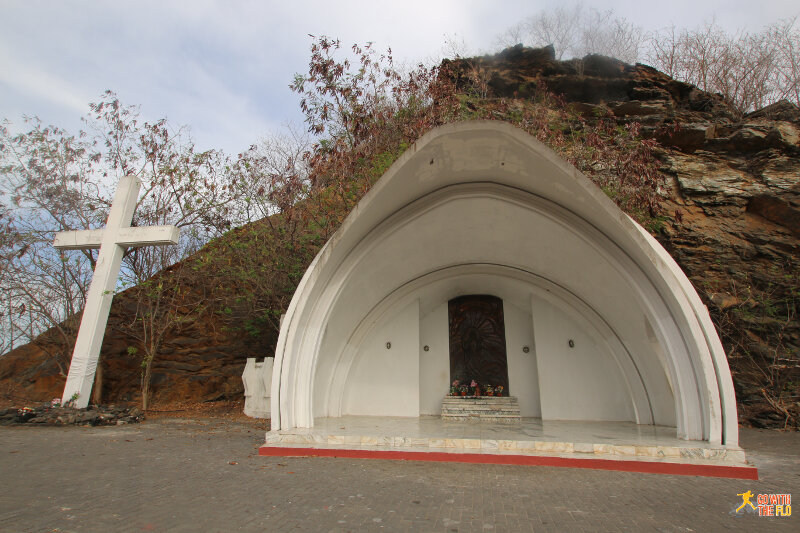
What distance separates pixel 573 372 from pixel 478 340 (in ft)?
7.15

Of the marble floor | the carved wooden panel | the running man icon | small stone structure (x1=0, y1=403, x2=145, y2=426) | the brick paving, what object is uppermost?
the carved wooden panel

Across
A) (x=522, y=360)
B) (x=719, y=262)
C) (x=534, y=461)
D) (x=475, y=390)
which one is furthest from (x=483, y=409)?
(x=719, y=262)

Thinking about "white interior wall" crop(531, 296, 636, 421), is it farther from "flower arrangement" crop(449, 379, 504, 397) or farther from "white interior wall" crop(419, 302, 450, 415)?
"white interior wall" crop(419, 302, 450, 415)

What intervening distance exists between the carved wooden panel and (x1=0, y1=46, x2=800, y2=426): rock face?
204 inches

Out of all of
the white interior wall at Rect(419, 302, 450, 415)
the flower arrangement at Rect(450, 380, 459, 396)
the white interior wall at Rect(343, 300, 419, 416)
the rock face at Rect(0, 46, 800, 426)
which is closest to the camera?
the white interior wall at Rect(343, 300, 419, 416)

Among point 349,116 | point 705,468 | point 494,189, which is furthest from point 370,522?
point 349,116

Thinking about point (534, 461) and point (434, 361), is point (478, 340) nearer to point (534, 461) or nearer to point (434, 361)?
point (434, 361)

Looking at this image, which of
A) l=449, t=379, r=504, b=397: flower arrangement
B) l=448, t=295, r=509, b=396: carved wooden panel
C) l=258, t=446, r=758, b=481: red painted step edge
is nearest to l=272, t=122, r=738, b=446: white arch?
l=258, t=446, r=758, b=481: red painted step edge

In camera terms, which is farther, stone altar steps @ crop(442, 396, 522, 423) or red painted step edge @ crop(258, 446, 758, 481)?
stone altar steps @ crop(442, 396, 522, 423)

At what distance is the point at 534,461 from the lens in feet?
18.2

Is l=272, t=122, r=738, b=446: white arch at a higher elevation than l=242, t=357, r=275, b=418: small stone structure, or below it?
higher

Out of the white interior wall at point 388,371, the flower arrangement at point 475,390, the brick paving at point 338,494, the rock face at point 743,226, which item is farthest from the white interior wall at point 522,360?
the rock face at point 743,226

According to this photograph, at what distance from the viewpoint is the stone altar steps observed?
8867 mm

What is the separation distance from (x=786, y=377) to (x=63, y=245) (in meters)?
16.4
